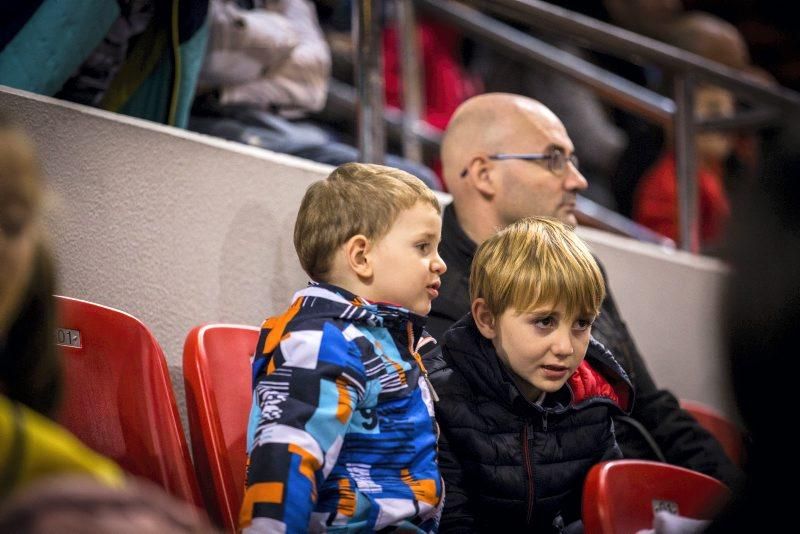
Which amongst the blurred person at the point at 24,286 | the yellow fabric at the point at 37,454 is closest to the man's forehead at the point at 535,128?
the blurred person at the point at 24,286

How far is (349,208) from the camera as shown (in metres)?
1.57

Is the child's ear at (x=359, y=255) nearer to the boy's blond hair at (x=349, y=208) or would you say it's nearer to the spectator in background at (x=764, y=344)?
the boy's blond hair at (x=349, y=208)

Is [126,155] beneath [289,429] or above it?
above

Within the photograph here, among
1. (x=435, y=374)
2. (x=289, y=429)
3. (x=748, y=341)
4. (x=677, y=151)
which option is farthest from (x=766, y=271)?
(x=677, y=151)

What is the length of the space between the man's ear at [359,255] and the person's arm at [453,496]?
31cm

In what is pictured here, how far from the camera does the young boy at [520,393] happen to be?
1620mm

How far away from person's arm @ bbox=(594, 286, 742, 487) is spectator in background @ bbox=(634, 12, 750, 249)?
1.32 meters

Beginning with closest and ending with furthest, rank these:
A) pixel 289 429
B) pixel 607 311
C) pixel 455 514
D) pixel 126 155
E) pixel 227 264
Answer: pixel 289 429 < pixel 455 514 < pixel 126 155 < pixel 227 264 < pixel 607 311

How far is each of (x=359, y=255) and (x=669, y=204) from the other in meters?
2.45

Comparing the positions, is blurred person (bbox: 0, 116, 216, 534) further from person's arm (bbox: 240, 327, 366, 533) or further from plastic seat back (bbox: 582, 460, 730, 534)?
plastic seat back (bbox: 582, 460, 730, 534)

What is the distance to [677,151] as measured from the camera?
335cm

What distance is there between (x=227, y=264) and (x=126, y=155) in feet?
0.95

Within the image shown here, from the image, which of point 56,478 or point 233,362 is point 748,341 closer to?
point 56,478

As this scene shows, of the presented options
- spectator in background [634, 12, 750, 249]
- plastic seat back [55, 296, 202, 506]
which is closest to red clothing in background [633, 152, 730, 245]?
spectator in background [634, 12, 750, 249]
